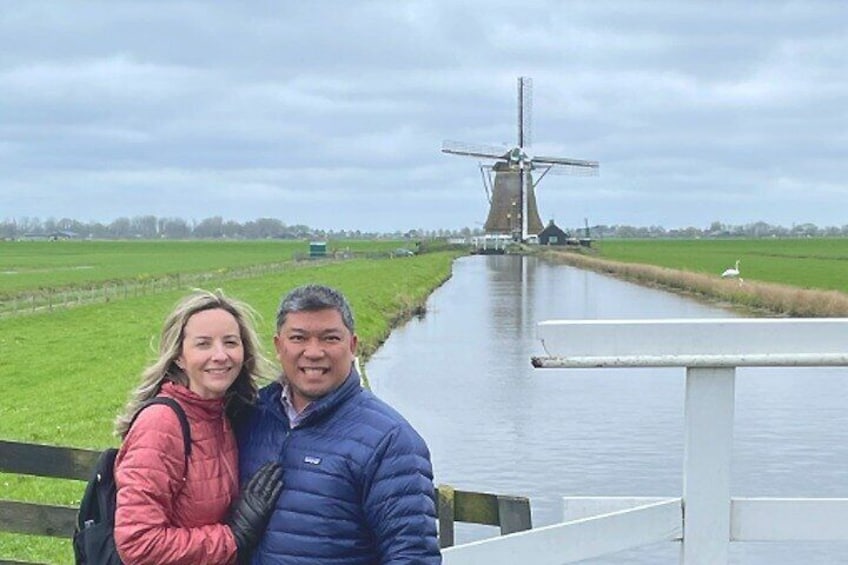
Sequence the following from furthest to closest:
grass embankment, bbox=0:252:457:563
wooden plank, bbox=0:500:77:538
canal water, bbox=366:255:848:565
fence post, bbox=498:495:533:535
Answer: canal water, bbox=366:255:848:565, grass embankment, bbox=0:252:457:563, wooden plank, bbox=0:500:77:538, fence post, bbox=498:495:533:535

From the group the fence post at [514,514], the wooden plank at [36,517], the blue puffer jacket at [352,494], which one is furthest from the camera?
the wooden plank at [36,517]

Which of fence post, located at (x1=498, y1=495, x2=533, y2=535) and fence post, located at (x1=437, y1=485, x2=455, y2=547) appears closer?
fence post, located at (x1=498, y1=495, x2=533, y2=535)

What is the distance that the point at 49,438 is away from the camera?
1216 centimetres

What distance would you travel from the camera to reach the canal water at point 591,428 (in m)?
12.2

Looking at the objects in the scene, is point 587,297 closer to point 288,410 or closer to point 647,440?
point 647,440

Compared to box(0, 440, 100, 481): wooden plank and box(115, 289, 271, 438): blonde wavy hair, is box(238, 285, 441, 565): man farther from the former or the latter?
box(0, 440, 100, 481): wooden plank

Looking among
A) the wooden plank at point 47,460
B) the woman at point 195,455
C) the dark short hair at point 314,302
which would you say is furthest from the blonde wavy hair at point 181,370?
the wooden plank at point 47,460

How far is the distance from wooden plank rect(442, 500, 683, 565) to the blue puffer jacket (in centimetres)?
31

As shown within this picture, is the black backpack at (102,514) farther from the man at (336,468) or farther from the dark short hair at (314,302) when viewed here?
the dark short hair at (314,302)

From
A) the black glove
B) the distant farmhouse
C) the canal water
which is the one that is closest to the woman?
the black glove

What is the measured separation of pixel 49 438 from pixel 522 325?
874 inches

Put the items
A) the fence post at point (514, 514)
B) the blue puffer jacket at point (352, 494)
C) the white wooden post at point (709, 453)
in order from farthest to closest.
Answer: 1. the fence post at point (514, 514)
2. the white wooden post at point (709, 453)
3. the blue puffer jacket at point (352, 494)

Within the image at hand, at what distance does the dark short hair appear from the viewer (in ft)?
8.51

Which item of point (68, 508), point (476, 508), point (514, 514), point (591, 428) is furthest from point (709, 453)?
point (591, 428)
